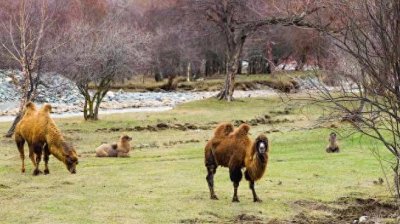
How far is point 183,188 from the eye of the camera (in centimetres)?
1656

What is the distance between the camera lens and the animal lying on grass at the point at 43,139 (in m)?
18.2

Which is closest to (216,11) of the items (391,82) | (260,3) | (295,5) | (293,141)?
(260,3)

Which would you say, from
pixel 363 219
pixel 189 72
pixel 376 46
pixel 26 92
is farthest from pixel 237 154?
pixel 189 72

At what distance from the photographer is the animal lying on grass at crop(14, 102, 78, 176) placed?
59.7 ft

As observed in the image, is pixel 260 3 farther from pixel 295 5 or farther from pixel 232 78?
pixel 295 5

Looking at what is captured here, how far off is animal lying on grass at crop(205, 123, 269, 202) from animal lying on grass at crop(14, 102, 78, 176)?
15.3 feet

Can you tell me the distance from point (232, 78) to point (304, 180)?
34.7m

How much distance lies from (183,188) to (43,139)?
465 cm

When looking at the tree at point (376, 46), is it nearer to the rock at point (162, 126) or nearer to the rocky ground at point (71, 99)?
the rock at point (162, 126)

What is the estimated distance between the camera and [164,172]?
1942 cm

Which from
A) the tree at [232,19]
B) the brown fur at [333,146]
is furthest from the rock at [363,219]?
the tree at [232,19]

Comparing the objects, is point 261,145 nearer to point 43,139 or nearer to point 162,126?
point 43,139

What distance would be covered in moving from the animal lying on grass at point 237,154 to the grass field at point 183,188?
0.59 m

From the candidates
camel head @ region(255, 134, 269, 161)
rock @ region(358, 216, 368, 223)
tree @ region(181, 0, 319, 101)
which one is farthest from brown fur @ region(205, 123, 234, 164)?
tree @ region(181, 0, 319, 101)
